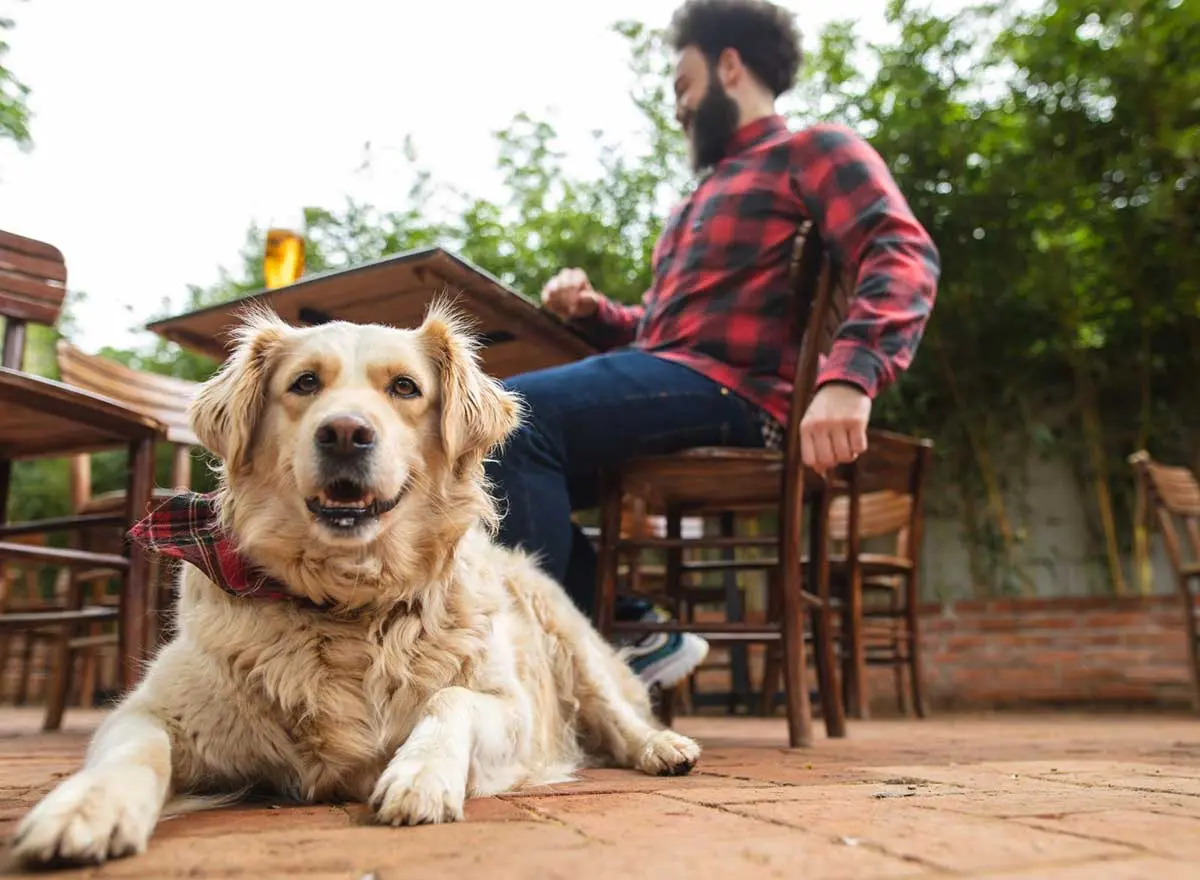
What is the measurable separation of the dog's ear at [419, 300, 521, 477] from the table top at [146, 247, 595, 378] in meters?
0.37

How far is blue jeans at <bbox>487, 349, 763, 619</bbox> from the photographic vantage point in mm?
2424

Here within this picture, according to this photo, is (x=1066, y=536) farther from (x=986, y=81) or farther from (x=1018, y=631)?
(x=986, y=81)

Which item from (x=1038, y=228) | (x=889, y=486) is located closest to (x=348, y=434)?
(x=889, y=486)

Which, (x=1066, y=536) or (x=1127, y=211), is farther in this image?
(x=1066, y=536)

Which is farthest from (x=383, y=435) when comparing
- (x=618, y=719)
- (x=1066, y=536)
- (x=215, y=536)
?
(x=1066, y=536)

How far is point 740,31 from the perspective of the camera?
119 inches

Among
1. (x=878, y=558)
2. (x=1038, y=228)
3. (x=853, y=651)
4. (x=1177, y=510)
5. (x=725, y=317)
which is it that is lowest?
(x=853, y=651)

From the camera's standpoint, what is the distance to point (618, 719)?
219 centimetres

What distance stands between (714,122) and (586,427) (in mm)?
1161

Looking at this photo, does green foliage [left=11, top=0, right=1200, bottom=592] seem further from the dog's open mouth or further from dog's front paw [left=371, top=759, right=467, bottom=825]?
dog's front paw [left=371, top=759, right=467, bottom=825]

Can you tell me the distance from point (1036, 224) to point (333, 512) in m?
5.66

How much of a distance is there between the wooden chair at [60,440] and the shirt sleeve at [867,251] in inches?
77.8

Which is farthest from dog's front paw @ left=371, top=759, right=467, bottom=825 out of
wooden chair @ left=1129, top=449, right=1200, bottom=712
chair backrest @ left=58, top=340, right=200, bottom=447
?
wooden chair @ left=1129, top=449, right=1200, bottom=712

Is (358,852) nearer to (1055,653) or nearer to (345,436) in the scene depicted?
(345,436)
